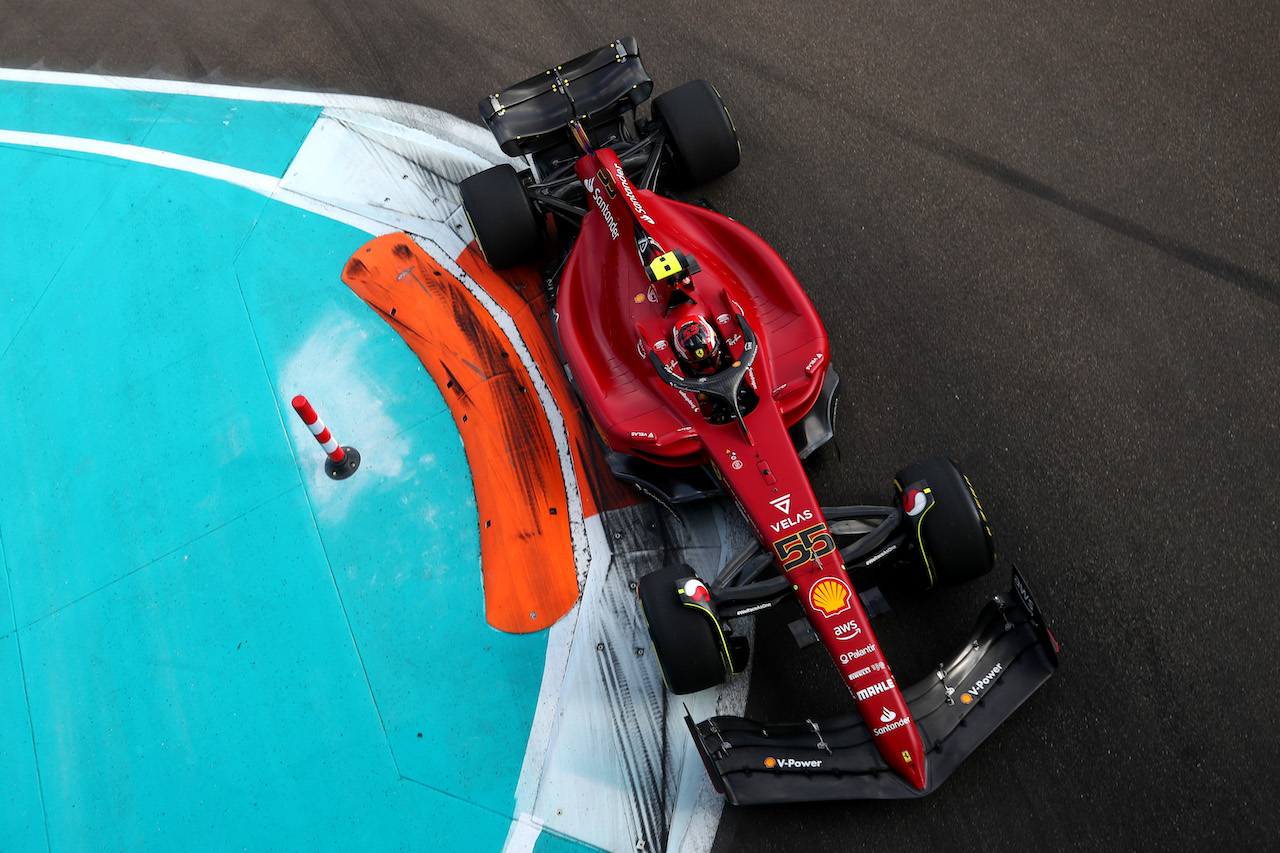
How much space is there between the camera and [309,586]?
5.75 meters

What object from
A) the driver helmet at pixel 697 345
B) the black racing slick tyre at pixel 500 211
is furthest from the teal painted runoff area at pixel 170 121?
the driver helmet at pixel 697 345

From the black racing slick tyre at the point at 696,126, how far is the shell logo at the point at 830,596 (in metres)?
3.30

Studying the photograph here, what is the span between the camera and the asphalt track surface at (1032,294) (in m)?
4.70

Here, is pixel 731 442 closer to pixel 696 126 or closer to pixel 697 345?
pixel 697 345

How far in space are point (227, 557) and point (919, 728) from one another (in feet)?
14.8

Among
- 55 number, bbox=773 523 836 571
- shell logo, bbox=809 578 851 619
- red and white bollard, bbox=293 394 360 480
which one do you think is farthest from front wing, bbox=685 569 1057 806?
red and white bollard, bbox=293 394 360 480

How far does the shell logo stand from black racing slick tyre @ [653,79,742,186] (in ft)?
10.8

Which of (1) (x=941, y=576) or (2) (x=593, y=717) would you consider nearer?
(1) (x=941, y=576)

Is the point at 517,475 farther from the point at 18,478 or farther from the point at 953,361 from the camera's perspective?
the point at 18,478

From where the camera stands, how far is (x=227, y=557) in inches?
232

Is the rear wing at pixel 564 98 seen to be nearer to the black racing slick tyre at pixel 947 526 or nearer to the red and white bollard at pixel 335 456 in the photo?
the red and white bollard at pixel 335 456

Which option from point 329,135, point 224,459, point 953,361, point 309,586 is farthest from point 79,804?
point 953,361

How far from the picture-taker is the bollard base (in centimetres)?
603

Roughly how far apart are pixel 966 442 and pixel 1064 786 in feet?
6.64
